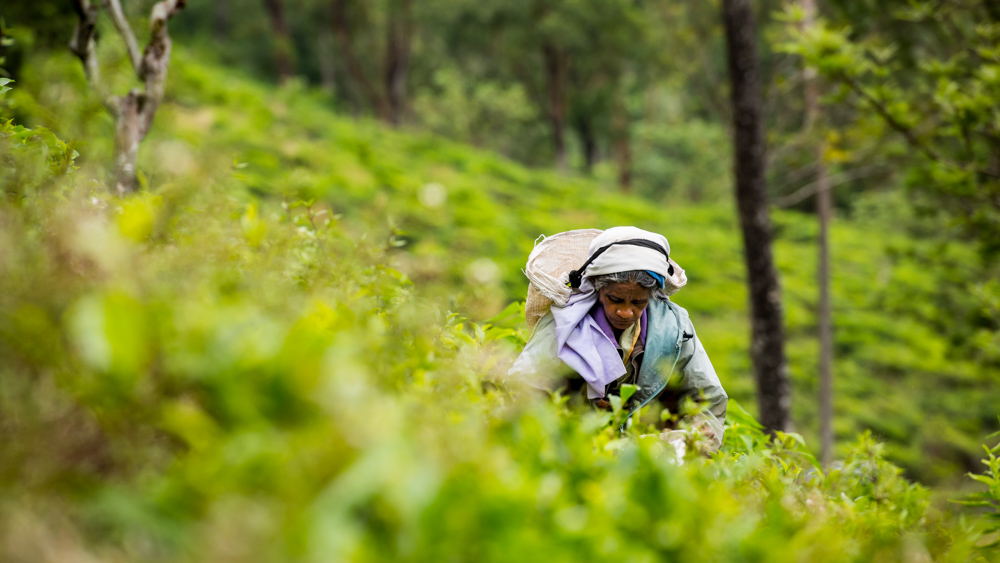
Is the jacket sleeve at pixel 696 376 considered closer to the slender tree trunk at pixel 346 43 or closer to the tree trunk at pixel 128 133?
the tree trunk at pixel 128 133

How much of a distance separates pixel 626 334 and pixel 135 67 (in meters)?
2.62

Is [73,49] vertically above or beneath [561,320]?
above

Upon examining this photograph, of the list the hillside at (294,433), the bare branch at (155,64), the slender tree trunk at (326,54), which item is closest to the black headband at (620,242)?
the hillside at (294,433)

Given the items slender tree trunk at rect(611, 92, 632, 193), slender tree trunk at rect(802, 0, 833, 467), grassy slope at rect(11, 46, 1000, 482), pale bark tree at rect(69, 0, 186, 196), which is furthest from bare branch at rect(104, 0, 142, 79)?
slender tree trunk at rect(611, 92, 632, 193)

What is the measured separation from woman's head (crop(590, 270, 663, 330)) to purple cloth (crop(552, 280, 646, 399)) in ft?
0.20

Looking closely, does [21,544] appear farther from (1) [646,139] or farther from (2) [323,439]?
(1) [646,139]

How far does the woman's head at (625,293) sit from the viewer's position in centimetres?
260

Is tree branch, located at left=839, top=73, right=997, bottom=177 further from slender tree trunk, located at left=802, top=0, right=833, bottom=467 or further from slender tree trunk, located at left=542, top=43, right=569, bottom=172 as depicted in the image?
slender tree trunk, located at left=542, top=43, right=569, bottom=172

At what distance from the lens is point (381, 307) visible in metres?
1.77

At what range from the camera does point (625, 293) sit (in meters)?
2.62

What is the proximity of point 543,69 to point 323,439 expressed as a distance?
2616 cm

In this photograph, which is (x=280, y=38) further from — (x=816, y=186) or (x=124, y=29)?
(x=124, y=29)

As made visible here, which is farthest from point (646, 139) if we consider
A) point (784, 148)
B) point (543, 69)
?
point (784, 148)

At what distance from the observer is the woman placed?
256 centimetres
